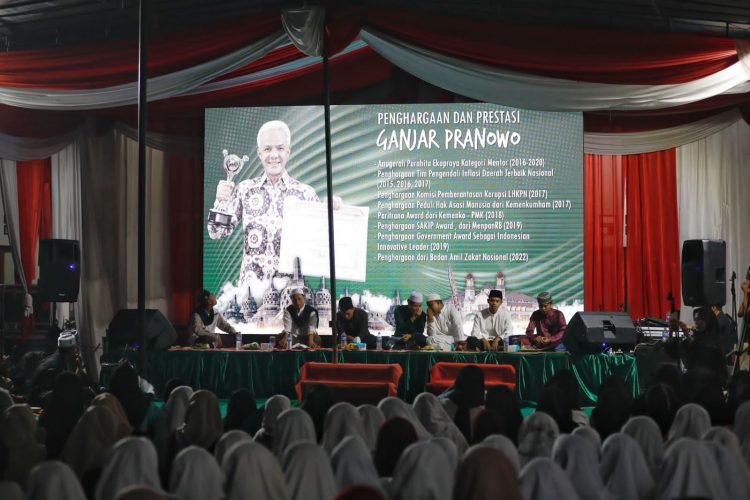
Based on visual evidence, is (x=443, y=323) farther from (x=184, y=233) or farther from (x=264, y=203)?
(x=184, y=233)

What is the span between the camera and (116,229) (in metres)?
10.1

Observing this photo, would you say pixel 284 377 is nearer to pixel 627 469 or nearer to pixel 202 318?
pixel 202 318

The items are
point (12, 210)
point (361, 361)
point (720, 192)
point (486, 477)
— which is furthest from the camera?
point (720, 192)

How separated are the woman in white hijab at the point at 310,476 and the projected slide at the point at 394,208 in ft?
21.9

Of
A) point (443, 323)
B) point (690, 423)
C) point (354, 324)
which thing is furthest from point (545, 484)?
point (354, 324)

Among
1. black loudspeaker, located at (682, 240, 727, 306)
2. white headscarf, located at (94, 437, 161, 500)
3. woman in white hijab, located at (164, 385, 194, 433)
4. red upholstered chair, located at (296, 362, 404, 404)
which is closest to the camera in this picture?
white headscarf, located at (94, 437, 161, 500)

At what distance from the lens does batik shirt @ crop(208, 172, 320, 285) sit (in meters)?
9.92

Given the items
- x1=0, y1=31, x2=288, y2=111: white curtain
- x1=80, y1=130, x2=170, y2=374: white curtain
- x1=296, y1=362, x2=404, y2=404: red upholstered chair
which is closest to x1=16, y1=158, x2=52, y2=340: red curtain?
x1=80, y1=130, x2=170, y2=374: white curtain

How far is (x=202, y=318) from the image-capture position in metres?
9.12

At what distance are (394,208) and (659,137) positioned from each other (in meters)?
2.80

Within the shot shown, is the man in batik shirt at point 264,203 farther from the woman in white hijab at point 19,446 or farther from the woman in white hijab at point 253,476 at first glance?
the woman in white hijab at point 253,476

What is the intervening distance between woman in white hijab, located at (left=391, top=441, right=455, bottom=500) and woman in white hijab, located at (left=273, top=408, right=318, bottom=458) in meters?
0.87

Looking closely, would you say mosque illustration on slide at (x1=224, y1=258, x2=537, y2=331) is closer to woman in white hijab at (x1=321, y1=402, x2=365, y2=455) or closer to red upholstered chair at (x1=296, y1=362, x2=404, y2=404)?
red upholstered chair at (x1=296, y1=362, x2=404, y2=404)

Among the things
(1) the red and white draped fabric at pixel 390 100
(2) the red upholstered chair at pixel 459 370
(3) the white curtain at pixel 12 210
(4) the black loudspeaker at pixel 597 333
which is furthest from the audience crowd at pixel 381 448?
(3) the white curtain at pixel 12 210
